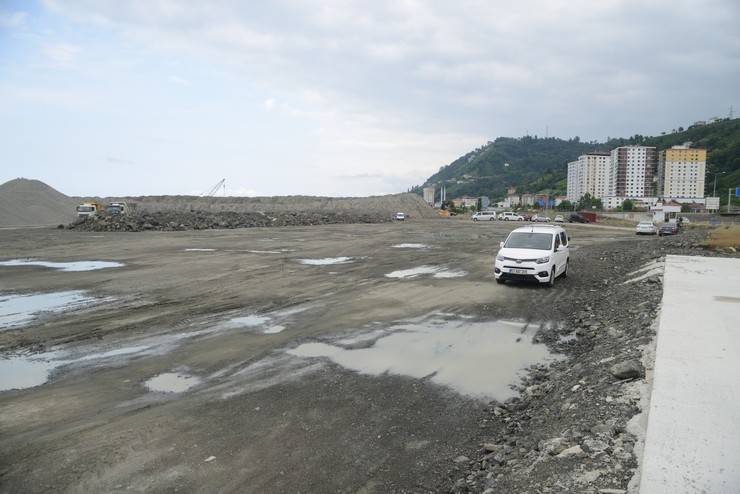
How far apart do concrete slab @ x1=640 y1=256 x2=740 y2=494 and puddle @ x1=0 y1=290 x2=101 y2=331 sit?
37.8 feet

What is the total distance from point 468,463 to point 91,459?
3.79m

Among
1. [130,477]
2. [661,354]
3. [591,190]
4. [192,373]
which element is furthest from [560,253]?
[591,190]

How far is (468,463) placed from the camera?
190 inches

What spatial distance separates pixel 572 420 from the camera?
5.30m

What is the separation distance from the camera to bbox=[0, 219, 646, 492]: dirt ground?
15.1 feet

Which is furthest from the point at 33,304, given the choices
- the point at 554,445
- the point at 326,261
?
the point at 554,445

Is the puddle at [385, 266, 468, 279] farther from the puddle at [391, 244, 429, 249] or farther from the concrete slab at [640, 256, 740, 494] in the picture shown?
the puddle at [391, 244, 429, 249]

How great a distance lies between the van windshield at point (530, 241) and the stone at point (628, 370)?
9.61 metres

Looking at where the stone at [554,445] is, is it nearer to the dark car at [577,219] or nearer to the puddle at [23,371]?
the puddle at [23,371]

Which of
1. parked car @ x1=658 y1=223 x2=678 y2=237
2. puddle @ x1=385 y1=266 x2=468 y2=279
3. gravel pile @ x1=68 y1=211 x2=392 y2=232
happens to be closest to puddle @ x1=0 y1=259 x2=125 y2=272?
puddle @ x1=385 y1=266 x2=468 y2=279

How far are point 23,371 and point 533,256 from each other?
42.5 feet

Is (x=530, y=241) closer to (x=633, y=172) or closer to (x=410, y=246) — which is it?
(x=410, y=246)

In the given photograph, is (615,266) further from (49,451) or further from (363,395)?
(49,451)

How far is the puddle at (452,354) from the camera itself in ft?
23.7
